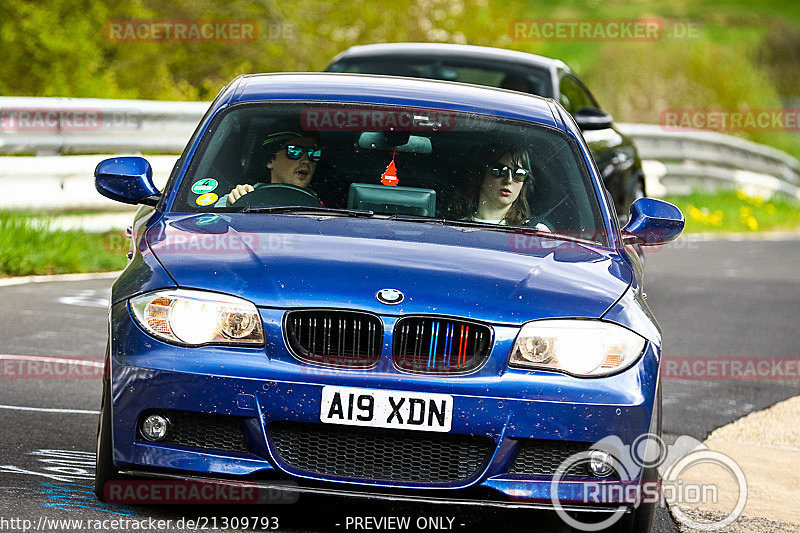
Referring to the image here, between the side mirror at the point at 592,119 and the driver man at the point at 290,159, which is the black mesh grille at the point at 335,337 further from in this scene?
the side mirror at the point at 592,119

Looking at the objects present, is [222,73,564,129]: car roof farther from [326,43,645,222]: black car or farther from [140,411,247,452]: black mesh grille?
[326,43,645,222]: black car

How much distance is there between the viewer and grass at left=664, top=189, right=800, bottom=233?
Answer: 20062 millimetres

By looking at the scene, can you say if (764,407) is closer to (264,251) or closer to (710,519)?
(710,519)

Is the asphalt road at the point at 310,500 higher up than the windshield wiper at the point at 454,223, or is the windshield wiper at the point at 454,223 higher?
the windshield wiper at the point at 454,223

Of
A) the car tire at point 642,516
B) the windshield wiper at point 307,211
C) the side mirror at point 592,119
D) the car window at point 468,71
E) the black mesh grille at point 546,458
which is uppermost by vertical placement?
the car window at point 468,71

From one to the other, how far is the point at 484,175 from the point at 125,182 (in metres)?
1.40

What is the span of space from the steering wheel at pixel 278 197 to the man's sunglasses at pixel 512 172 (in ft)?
2.43

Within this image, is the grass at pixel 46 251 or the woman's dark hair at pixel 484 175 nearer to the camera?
the woman's dark hair at pixel 484 175

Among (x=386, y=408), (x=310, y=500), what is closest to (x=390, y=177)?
(x=310, y=500)

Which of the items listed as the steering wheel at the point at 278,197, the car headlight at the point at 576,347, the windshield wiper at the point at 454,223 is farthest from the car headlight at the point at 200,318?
the windshield wiper at the point at 454,223

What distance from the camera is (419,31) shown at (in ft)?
81.6

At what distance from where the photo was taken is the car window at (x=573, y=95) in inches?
456

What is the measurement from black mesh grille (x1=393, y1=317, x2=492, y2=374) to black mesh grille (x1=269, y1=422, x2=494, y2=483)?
0.21 m

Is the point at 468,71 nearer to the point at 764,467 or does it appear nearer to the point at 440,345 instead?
the point at 764,467
